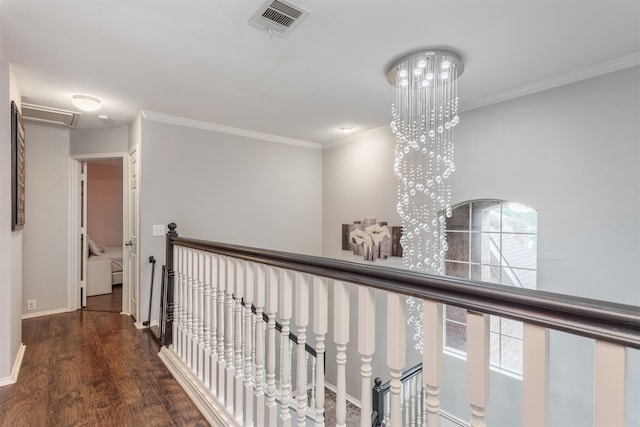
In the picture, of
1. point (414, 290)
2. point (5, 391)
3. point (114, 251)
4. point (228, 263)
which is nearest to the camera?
point (414, 290)

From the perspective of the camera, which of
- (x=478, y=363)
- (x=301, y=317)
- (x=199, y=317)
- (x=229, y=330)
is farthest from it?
(x=199, y=317)

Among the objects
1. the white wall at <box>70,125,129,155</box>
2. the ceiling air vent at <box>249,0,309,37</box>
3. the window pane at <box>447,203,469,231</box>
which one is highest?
the ceiling air vent at <box>249,0,309,37</box>

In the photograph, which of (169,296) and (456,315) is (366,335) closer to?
(169,296)

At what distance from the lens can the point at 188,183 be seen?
3627 millimetres

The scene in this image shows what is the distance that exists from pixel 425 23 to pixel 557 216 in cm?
188

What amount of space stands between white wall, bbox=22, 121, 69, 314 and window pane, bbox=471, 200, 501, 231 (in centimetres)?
491

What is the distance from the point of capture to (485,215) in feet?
10.00

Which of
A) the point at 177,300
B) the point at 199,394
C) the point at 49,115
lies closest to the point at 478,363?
the point at 199,394

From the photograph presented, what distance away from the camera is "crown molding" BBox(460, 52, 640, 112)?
215 centimetres

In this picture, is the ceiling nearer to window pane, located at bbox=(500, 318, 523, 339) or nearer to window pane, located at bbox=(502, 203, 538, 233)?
window pane, located at bbox=(502, 203, 538, 233)

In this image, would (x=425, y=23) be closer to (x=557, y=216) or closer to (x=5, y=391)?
(x=557, y=216)

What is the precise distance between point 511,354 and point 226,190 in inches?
142

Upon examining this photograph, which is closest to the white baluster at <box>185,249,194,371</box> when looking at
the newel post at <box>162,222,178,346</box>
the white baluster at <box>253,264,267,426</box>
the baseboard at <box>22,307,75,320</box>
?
the newel post at <box>162,222,178,346</box>

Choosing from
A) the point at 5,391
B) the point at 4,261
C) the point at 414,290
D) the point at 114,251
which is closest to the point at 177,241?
the point at 4,261
